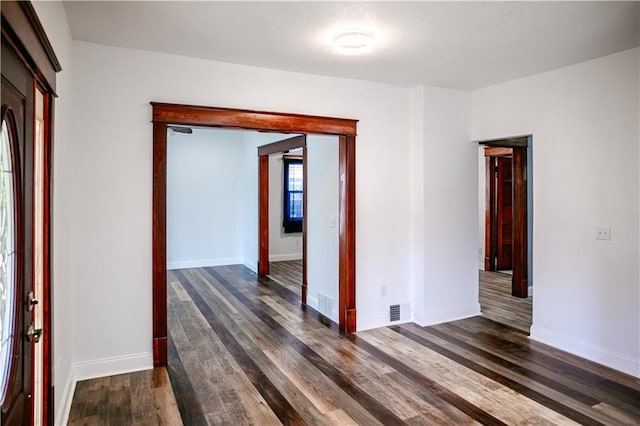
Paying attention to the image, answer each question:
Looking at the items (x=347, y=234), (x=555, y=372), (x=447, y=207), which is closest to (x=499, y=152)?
(x=447, y=207)

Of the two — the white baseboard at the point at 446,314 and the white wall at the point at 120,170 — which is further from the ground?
the white wall at the point at 120,170

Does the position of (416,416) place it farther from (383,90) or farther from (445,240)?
(383,90)

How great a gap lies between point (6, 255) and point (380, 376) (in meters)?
2.58

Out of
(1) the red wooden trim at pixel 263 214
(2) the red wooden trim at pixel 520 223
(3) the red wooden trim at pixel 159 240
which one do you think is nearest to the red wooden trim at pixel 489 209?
(2) the red wooden trim at pixel 520 223

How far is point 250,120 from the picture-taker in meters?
3.74

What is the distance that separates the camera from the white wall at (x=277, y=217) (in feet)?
29.2

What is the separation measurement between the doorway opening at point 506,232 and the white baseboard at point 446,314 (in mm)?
221

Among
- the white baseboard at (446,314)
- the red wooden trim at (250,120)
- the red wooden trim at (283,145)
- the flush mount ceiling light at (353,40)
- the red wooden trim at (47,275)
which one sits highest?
the flush mount ceiling light at (353,40)

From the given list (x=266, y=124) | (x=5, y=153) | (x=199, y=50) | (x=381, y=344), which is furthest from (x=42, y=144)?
(x=381, y=344)

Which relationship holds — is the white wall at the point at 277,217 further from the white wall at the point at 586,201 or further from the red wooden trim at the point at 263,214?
the white wall at the point at 586,201

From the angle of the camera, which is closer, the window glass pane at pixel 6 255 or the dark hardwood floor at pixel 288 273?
the window glass pane at pixel 6 255

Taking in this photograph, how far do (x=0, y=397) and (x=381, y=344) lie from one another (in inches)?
→ 120

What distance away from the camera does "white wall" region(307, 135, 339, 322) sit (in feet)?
15.4

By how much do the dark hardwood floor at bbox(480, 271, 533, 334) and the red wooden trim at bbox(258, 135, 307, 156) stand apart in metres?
3.09
